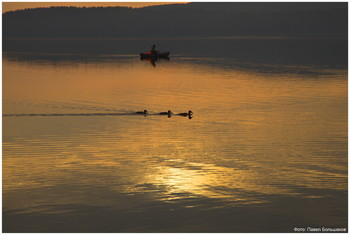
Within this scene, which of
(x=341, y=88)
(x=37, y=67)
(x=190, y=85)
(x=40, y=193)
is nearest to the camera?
(x=40, y=193)

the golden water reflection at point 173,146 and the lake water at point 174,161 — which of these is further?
the golden water reflection at point 173,146

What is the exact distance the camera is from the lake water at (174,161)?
2252cm

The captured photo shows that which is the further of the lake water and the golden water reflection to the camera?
the golden water reflection

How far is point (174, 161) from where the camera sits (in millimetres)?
28938

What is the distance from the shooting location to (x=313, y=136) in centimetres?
3428

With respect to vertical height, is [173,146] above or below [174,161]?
above

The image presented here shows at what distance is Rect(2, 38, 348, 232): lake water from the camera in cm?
2252

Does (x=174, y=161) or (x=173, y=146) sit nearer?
(x=174, y=161)

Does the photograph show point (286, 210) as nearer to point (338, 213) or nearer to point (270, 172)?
point (338, 213)

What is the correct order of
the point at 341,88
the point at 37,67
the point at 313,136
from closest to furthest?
the point at 313,136
the point at 341,88
the point at 37,67

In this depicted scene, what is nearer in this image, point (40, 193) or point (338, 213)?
point (338, 213)

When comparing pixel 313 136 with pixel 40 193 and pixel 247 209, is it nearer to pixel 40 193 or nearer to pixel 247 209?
pixel 247 209

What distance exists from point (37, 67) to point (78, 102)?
1338 inches

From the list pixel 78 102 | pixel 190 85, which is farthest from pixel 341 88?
pixel 78 102
